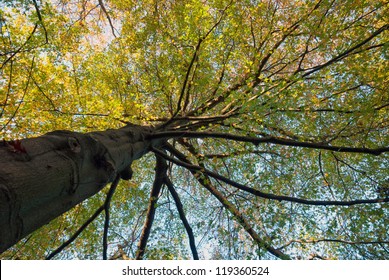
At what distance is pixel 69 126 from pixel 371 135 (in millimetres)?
6936

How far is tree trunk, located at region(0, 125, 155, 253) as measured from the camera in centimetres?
173

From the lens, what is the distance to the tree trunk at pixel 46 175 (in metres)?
1.73

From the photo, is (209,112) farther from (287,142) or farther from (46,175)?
(46,175)

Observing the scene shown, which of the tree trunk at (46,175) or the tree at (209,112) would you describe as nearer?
the tree trunk at (46,175)

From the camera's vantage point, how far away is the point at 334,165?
7.36 m

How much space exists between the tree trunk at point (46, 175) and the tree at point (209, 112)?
0.16 feet

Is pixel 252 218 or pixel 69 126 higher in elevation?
pixel 69 126

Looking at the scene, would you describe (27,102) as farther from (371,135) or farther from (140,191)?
(371,135)

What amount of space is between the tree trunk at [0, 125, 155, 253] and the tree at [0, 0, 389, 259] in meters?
→ 0.05

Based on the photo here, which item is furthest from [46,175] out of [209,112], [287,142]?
[209,112]

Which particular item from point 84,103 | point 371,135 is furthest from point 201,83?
point 371,135

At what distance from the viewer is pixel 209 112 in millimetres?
8711

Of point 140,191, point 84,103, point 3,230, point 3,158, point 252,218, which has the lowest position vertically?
point 3,230

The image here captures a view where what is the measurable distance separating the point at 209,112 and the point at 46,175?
696cm
